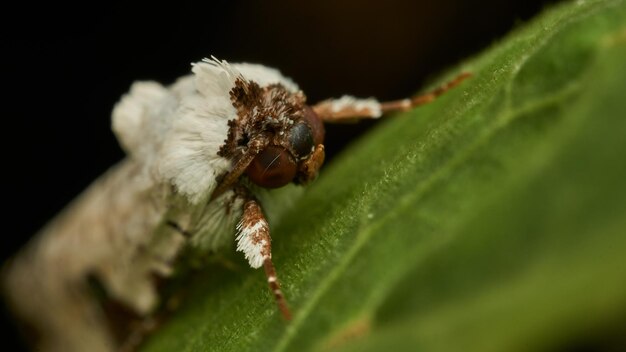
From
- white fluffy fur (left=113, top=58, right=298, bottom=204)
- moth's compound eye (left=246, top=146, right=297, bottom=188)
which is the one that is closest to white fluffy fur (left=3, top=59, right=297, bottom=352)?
white fluffy fur (left=113, top=58, right=298, bottom=204)

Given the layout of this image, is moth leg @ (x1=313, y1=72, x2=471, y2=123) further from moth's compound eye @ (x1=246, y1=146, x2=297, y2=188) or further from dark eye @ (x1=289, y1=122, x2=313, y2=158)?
moth's compound eye @ (x1=246, y1=146, x2=297, y2=188)

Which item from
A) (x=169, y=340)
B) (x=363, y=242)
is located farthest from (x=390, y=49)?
(x=363, y=242)

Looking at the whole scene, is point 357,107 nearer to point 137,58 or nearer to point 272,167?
point 272,167

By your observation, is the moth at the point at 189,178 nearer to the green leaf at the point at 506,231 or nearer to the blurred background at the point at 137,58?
the green leaf at the point at 506,231

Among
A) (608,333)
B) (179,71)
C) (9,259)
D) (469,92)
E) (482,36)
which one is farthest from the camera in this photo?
(179,71)

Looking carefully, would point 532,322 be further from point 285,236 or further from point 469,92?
point 285,236

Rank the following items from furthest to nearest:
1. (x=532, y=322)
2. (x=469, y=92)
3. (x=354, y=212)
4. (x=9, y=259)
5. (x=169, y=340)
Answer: (x=9, y=259)
(x=169, y=340)
(x=469, y=92)
(x=354, y=212)
(x=532, y=322)

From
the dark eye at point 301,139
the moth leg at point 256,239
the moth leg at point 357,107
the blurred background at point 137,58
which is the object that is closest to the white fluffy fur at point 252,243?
the moth leg at point 256,239
